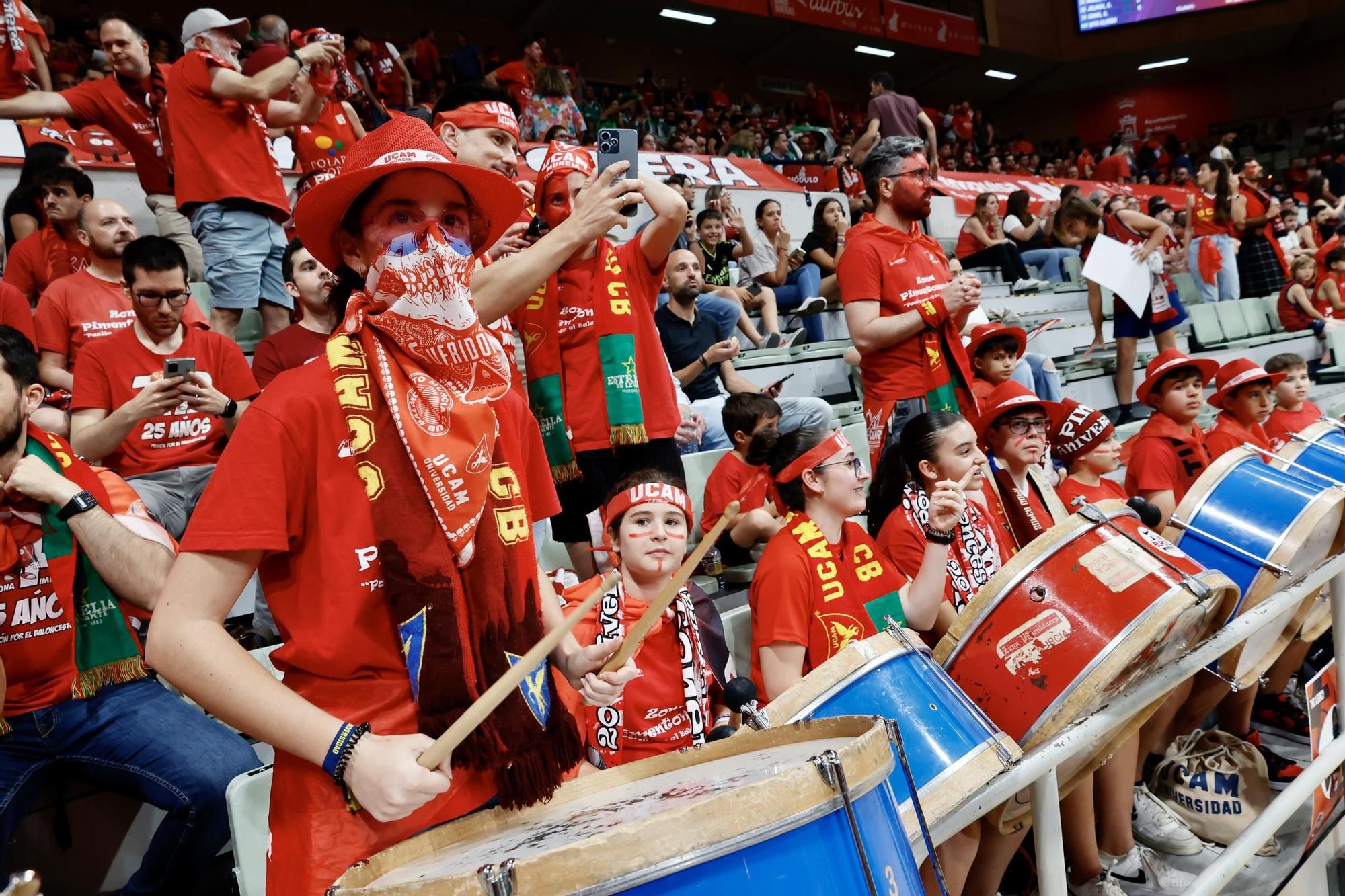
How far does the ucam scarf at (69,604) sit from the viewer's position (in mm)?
2406

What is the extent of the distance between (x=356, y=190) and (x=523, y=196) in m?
0.23

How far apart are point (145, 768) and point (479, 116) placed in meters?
1.81

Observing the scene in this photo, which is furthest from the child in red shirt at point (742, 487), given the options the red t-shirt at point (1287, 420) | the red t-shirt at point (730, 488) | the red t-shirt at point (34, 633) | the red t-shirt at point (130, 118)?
the red t-shirt at point (130, 118)

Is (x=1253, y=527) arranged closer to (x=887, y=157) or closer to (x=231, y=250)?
(x=887, y=157)

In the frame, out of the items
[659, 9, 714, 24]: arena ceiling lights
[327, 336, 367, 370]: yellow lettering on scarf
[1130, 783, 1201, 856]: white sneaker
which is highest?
[659, 9, 714, 24]: arena ceiling lights

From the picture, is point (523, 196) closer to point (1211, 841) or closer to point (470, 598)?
point (470, 598)

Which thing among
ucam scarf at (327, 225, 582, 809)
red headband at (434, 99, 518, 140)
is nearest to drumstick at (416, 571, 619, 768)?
ucam scarf at (327, 225, 582, 809)

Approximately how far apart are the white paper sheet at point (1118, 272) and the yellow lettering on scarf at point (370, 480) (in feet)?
20.9

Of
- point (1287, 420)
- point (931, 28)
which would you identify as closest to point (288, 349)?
point (1287, 420)

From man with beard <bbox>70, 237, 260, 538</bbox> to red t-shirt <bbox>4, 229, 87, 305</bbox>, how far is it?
143 cm

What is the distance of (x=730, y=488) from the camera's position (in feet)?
14.0

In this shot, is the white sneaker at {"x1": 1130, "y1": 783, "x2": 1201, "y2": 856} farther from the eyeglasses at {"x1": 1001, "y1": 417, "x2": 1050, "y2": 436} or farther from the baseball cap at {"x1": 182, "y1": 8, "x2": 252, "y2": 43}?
the baseball cap at {"x1": 182, "y1": 8, "x2": 252, "y2": 43}

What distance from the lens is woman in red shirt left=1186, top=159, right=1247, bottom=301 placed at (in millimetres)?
11211

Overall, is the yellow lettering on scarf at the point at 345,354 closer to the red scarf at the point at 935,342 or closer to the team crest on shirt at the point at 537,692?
the team crest on shirt at the point at 537,692
